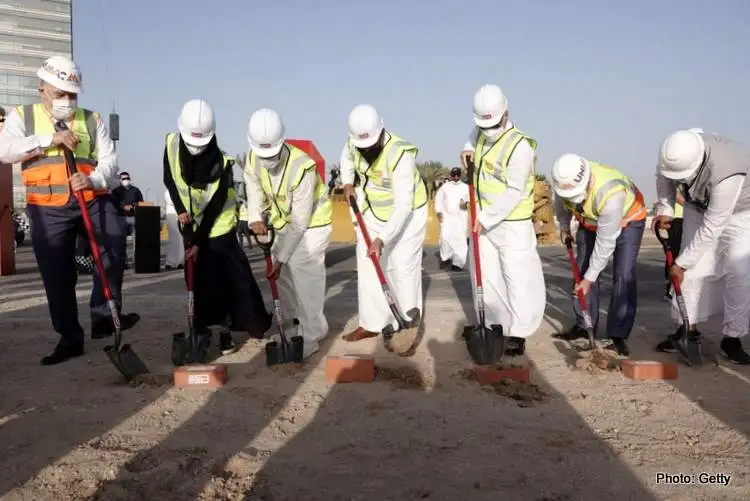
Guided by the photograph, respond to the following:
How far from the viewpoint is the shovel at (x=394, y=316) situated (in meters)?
5.20

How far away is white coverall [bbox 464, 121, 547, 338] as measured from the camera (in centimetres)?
500

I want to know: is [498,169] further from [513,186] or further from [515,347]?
[515,347]

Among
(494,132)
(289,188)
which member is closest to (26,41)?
(289,188)

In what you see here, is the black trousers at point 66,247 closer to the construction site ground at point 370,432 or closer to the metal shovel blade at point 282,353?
the construction site ground at point 370,432

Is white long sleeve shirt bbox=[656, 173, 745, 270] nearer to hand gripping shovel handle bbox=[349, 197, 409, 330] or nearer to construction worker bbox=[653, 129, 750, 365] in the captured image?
construction worker bbox=[653, 129, 750, 365]

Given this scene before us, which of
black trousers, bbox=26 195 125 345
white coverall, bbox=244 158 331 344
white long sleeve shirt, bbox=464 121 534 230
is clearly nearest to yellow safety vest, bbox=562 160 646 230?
white long sleeve shirt, bbox=464 121 534 230

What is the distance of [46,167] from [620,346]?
4548 mm

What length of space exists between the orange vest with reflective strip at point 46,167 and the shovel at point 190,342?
98 centimetres

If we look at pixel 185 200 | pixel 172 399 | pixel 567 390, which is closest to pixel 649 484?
pixel 567 390

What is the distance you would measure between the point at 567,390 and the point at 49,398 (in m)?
3.16

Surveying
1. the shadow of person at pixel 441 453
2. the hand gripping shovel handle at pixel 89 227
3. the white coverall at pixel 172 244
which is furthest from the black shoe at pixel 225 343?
the white coverall at pixel 172 244

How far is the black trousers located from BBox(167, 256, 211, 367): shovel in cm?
75

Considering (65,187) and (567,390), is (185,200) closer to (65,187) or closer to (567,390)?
(65,187)

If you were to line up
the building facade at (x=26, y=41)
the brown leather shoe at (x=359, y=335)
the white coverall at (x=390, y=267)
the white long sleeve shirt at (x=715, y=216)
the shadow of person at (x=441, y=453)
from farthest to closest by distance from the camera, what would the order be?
the building facade at (x=26, y=41) < the brown leather shoe at (x=359, y=335) < the white coverall at (x=390, y=267) < the white long sleeve shirt at (x=715, y=216) < the shadow of person at (x=441, y=453)
